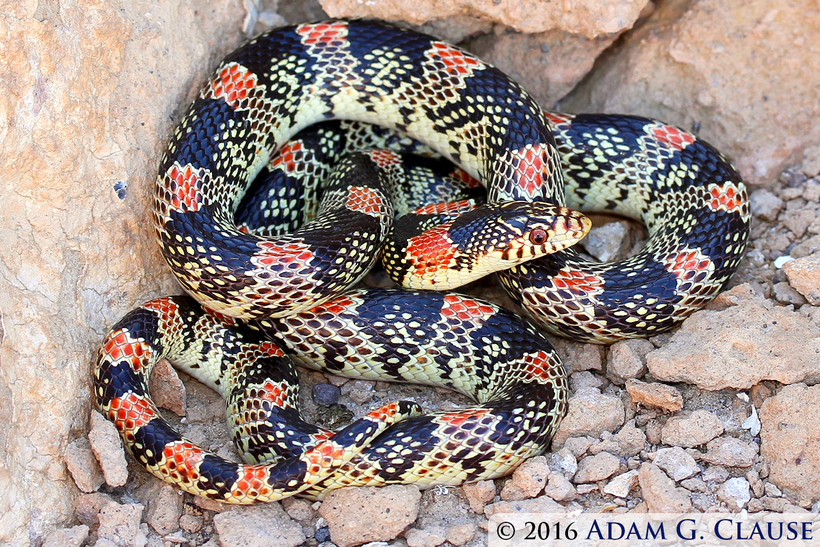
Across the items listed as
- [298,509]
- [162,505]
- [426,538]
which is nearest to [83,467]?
[162,505]

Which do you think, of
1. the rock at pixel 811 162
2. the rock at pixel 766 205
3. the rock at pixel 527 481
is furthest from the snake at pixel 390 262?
the rock at pixel 811 162

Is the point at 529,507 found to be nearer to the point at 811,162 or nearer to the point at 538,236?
the point at 538,236

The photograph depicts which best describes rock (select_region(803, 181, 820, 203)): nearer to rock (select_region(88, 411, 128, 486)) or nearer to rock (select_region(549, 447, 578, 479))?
rock (select_region(549, 447, 578, 479))

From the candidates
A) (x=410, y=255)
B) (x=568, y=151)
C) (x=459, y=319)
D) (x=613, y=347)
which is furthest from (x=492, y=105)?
(x=613, y=347)

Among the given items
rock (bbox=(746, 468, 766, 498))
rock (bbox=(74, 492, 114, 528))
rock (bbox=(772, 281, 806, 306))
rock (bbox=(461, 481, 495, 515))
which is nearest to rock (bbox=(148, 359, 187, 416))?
rock (bbox=(74, 492, 114, 528))

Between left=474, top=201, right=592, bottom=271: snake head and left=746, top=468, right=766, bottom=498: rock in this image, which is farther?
left=474, top=201, right=592, bottom=271: snake head

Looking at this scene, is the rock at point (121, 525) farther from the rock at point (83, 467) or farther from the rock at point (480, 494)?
the rock at point (480, 494)
